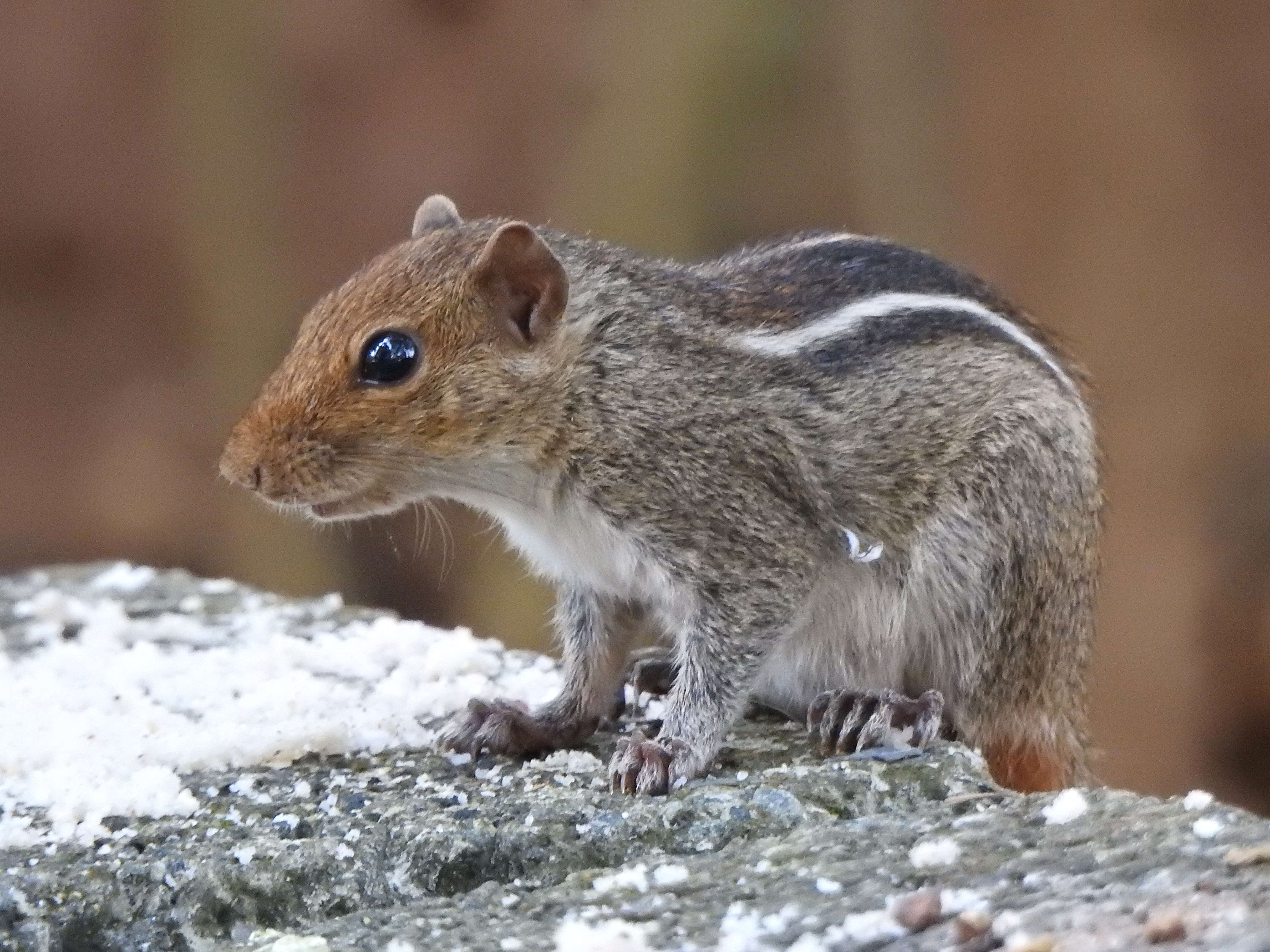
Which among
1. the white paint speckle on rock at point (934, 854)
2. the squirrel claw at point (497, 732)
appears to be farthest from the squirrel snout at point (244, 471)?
the white paint speckle on rock at point (934, 854)

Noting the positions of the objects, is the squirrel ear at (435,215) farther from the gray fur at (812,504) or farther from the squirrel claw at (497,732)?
the squirrel claw at (497,732)

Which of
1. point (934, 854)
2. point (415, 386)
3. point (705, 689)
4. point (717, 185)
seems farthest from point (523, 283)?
point (717, 185)

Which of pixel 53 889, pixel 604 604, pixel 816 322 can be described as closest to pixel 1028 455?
pixel 816 322

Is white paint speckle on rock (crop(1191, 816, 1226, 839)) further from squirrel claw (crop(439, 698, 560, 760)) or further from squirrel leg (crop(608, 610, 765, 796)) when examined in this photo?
squirrel claw (crop(439, 698, 560, 760))

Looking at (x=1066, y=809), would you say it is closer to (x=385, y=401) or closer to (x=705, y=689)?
(x=705, y=689)

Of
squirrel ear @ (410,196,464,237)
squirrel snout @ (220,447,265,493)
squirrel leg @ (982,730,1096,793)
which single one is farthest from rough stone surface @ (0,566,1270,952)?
squirrel ear @ (410,196,464,237)

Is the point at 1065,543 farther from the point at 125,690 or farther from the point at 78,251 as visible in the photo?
the point at 78,251
